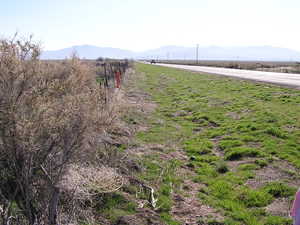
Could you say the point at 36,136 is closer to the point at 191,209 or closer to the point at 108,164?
the point at 108,164

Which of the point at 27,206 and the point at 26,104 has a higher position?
the point at 26,104

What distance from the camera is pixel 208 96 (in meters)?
17.4

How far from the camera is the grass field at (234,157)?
5094mm

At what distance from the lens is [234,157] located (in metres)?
7.50

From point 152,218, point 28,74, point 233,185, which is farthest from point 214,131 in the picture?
point 28,74

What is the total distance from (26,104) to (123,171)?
8.90ft

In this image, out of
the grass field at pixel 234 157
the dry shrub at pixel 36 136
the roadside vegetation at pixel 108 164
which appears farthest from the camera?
the grass field at pixel 234 157

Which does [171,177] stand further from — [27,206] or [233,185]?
[27,206]

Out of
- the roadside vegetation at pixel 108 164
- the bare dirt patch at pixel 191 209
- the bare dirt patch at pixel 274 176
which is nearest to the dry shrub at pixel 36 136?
the roadside vegetation at pixel 108 164

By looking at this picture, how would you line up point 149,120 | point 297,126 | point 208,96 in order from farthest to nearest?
point 208,96 < point 149,120 < point 297,126

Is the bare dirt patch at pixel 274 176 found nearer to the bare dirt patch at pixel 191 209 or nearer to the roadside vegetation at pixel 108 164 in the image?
the roadside vegetation at pixel 108 164

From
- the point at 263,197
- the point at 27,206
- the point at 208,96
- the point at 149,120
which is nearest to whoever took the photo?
the point at 27,206

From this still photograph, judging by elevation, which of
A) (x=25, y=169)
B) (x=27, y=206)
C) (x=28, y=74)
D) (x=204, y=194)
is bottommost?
(x=204, y=194)

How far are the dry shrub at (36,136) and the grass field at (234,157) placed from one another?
1763mm
